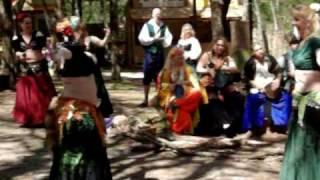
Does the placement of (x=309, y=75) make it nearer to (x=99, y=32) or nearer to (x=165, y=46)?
(x=165, y=46)

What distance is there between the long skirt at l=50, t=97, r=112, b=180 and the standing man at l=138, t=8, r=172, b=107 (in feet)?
18.8

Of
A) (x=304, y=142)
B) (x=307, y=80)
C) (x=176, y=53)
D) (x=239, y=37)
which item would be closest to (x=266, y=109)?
(x=176, y=53)

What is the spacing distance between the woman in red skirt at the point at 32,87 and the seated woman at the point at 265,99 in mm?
2716

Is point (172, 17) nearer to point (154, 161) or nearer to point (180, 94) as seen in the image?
point (180, 94)

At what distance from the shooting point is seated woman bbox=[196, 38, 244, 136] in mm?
9047

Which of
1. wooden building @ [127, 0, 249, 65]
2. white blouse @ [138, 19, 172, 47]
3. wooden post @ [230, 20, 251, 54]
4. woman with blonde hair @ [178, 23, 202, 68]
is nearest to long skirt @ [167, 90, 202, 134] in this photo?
woman with blonde hair @ [178, 23, 202, 68]

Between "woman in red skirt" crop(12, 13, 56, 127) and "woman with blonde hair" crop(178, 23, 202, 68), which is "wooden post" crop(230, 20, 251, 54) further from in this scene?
"woman in red skirt" crop(12, 13, 56, 127)

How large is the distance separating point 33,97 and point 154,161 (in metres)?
2.93

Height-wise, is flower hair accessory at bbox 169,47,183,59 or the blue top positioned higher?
the blue top

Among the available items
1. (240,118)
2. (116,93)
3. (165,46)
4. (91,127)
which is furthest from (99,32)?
(91,127)

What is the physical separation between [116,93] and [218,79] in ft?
18.1

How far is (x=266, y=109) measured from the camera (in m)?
8.83

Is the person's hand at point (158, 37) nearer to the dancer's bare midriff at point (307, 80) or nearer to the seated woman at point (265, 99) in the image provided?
the seated woman at point (265, 99)

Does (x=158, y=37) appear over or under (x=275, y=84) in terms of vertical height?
over
